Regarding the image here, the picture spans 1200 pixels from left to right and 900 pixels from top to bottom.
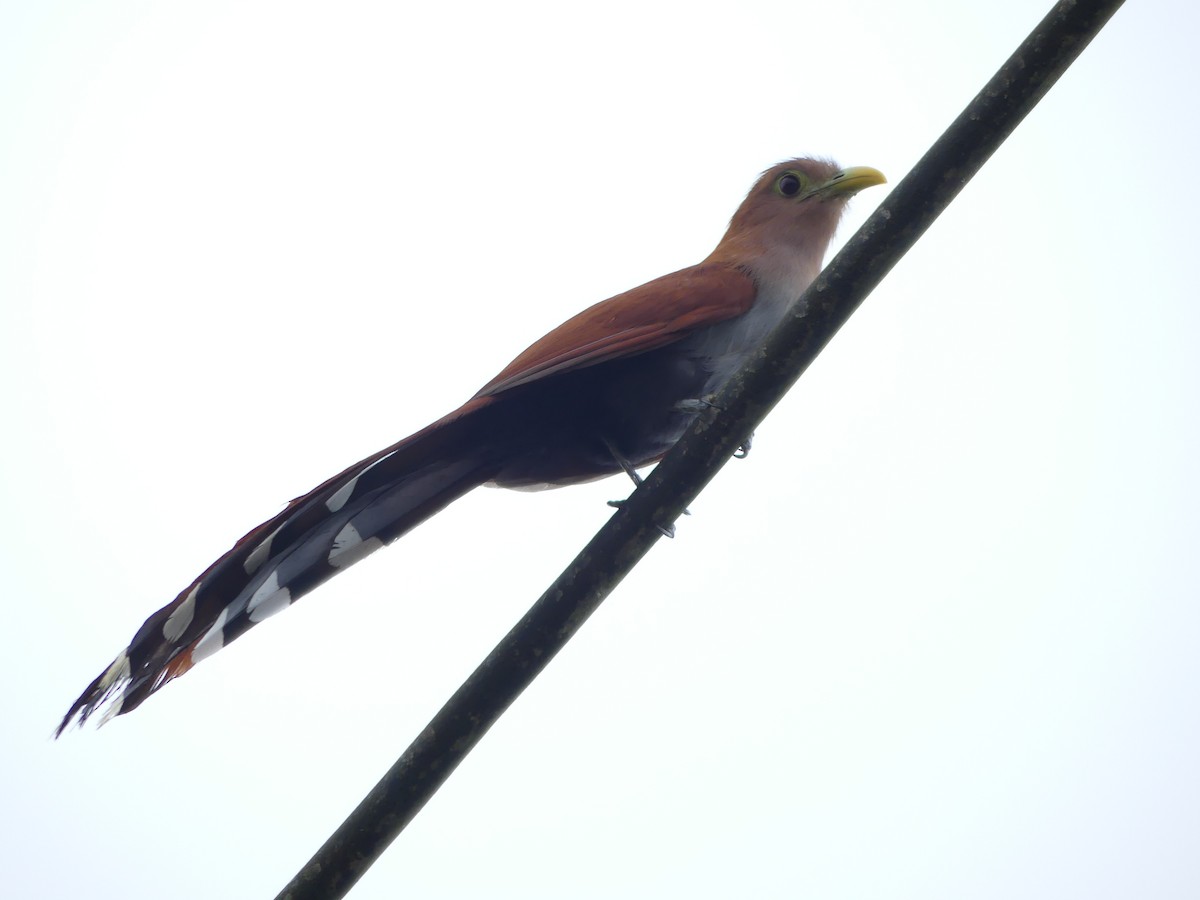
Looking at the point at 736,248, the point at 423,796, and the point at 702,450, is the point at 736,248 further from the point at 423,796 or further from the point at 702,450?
the point at 423,796

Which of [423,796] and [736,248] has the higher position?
[736,248]

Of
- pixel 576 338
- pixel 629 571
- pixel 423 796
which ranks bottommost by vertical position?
pixel 423 796

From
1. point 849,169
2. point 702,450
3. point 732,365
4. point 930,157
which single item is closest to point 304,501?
point 702,450

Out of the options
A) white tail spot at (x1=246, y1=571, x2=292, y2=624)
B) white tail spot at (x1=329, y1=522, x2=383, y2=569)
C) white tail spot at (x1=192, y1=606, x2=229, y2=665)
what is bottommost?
white tail spot at (x1=192, y1=606, x2=229, y2=665)

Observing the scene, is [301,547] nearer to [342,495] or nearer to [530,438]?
[342,495]

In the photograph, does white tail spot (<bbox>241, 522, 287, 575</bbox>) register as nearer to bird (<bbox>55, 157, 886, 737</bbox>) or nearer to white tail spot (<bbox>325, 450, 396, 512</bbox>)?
bird (<bbox>55, 157, 886, 737</bbox>)

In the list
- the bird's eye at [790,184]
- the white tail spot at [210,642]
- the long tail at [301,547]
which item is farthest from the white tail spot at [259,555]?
the bird's eye at [790,184]

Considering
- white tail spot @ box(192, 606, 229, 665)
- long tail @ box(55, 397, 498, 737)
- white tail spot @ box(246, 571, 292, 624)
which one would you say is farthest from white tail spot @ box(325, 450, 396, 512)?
white tail spot @ box(192, 606, 229, 665)

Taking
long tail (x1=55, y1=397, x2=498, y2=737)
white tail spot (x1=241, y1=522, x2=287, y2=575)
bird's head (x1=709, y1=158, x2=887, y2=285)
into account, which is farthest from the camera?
bird's head (x1=709, y1=158, x2=887, y2=285)
